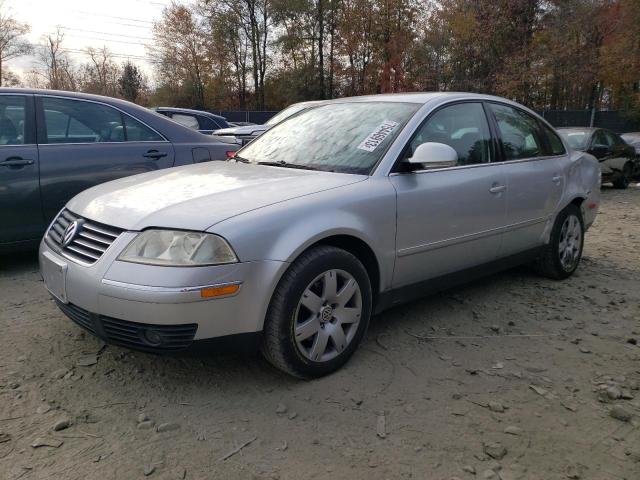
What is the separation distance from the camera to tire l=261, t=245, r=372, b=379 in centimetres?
262

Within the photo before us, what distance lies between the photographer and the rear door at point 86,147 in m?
4.53

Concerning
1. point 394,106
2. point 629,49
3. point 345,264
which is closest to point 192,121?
point 394,106

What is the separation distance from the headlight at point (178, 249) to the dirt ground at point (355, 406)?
0.72m

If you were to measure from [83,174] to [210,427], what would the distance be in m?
3.08

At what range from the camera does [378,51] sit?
37469 mm

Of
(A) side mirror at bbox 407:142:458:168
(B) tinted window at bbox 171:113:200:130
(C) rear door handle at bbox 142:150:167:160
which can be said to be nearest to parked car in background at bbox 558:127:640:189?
(B) tinted window at bbox 171:113:200:130

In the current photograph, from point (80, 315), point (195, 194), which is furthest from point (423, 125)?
point (80, 315)

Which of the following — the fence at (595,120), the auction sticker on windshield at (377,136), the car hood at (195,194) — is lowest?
the car hood at (195,194)

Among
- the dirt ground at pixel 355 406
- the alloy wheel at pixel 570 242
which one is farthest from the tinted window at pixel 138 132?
the alloy wheel at pixel 570 242

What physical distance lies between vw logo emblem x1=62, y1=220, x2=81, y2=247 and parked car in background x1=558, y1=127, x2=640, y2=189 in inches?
419

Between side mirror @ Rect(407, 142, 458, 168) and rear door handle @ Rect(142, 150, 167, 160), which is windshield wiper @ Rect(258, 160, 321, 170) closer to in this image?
side mirror @ Rect(407, 142, 458, 168)

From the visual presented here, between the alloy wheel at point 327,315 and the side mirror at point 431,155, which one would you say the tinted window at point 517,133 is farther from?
the alloy wheel at point 327,315

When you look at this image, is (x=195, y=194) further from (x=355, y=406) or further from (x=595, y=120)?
(x=595, y=120)

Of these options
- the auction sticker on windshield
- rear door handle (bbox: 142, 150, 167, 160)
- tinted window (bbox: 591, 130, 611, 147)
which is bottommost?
rear door handle (bbox: 142, 150, 167, 160)
